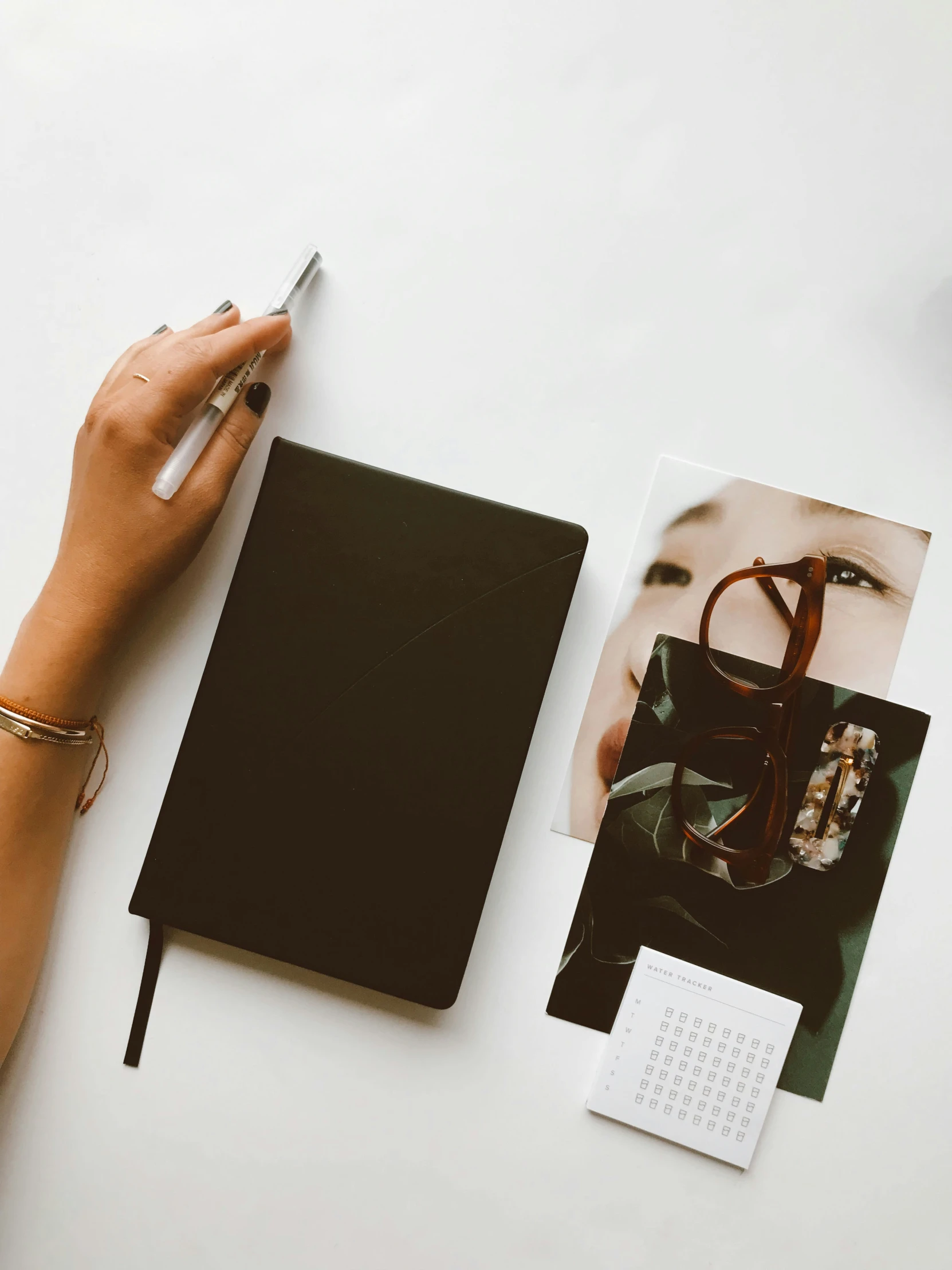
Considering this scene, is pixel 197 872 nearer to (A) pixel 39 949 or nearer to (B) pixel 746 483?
(A) pixel 39 949

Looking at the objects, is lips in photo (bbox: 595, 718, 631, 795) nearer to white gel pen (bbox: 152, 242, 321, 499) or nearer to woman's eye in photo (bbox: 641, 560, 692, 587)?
woman's eye in photo (bbox: 641, 560, 692, 587)

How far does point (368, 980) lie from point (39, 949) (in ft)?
0.79

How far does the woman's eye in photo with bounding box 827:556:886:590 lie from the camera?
633 mm

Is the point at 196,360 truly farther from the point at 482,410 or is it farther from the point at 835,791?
the point at 835,791

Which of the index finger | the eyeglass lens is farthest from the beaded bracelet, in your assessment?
the eyeglass lens

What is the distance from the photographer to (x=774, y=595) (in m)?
0.63

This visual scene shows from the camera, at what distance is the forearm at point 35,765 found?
1.91ft

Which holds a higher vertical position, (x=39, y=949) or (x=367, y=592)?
(x=367, y=592)

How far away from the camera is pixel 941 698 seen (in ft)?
2.10

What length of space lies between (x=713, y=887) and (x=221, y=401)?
502 mm

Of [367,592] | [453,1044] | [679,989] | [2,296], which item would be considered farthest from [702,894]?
[2,296]

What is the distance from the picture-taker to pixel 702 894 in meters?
0.64

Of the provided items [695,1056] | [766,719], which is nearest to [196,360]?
[766,719]

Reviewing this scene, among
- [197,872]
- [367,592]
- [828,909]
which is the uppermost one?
[367,592]
